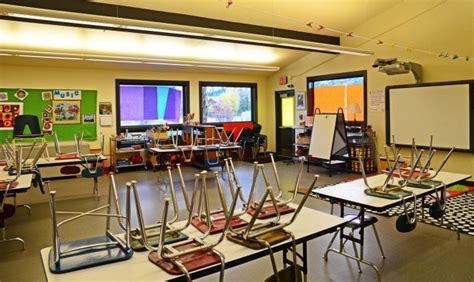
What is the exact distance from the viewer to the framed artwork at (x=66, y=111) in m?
7.68

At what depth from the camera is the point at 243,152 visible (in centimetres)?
1004

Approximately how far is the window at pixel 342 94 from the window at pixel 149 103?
10.8 feet

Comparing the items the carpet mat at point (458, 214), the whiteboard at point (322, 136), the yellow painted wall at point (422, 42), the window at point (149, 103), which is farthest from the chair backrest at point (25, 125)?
the yellow painted wall at point (422, 42)

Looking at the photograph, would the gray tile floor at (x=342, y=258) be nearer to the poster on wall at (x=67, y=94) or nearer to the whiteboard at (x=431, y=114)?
the whiteboard at (x=431, y=114)

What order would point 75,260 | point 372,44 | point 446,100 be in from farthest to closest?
point 372,44 < point 446,100 < point 75,260

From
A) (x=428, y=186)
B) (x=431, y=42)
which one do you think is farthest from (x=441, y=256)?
(x=431, y=42)

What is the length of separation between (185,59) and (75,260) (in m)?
6.88

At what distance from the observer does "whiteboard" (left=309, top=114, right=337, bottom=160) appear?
7.33 m

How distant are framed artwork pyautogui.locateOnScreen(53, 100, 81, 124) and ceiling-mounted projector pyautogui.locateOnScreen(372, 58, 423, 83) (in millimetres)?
6287

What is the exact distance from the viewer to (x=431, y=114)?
6.50 m

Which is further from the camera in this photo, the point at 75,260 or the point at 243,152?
the point at 243,152

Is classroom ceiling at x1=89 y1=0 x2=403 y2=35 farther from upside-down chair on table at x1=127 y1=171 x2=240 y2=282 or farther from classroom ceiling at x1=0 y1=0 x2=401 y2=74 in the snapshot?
upside-down chair on table at x1=127 y1=171 x2=240 y2=282

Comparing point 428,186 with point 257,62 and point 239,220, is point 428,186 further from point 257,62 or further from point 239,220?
point 257,62

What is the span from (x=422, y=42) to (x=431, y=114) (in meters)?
1.36
